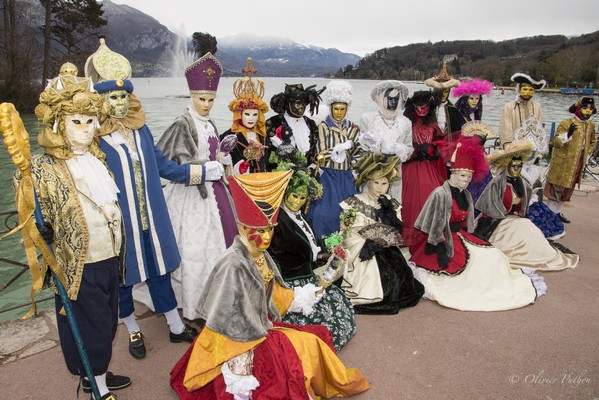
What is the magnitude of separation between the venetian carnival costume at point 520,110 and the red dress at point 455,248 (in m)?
2.44

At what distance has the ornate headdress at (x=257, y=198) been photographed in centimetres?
263

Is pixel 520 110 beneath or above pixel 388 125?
above

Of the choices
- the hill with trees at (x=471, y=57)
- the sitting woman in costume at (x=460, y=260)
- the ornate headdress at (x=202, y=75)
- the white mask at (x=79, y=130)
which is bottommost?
the sitting woman in costume at (x=460, y=260)

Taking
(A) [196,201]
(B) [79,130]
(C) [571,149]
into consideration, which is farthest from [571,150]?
(B) [79,130]

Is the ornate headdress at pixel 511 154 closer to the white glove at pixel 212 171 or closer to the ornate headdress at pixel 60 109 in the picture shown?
the white glove at pixel 212 171

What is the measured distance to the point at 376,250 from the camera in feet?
14.7

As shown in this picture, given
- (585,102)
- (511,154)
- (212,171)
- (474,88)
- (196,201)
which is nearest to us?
(212,171)

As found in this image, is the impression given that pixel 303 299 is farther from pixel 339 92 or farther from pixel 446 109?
pixel 446 109

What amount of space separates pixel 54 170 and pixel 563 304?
5.01 meters

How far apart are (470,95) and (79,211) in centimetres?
615

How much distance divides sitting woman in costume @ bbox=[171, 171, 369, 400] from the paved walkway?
0.58 m

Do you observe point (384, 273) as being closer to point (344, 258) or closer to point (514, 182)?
point (344, 258)

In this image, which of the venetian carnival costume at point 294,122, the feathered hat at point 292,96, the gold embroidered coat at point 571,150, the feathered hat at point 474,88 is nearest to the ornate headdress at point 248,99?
the venetian carnival costume at point 294,122

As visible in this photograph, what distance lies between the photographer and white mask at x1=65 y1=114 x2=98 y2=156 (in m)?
2.61
